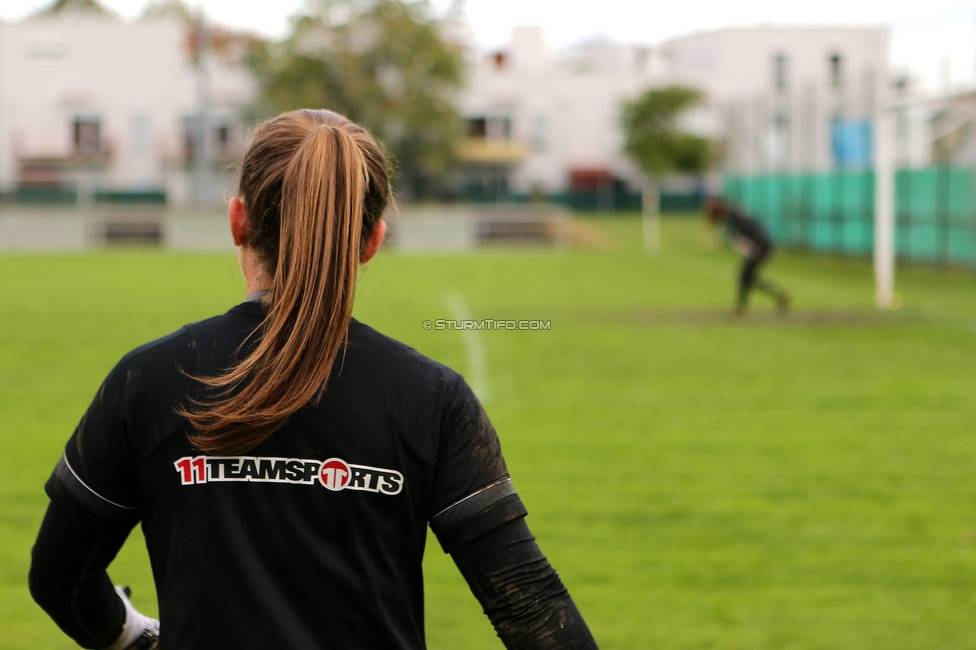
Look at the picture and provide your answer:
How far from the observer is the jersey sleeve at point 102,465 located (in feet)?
5.95

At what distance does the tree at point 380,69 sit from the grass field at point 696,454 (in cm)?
3316

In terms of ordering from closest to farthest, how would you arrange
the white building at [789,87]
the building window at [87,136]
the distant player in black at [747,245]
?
1. the distant player in black at [747,245]
2. the white building at [789,87]
3. the building window at [87,136]

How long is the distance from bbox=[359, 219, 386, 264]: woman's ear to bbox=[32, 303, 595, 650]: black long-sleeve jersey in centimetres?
14

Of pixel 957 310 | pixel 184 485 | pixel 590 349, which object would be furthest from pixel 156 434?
pixel 957 310

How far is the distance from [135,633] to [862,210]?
103 ft

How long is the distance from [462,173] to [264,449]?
63600 millimetres

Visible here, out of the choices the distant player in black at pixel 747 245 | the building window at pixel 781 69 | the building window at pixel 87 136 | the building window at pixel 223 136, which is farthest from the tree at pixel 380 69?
the distant player in black at pixel 747 245

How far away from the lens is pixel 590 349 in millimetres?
14922

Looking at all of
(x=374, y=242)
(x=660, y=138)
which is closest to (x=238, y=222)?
(x=374, y=242)

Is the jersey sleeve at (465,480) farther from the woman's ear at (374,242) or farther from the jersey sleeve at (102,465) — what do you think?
the jersey sleeve at (102,465)

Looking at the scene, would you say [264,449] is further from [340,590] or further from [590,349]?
[590,349]

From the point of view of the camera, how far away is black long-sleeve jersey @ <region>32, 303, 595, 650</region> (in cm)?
180

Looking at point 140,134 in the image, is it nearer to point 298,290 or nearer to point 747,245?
point 747,245

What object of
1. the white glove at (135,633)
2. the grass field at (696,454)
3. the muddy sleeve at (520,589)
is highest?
the muddy sleeve at (520,589)
